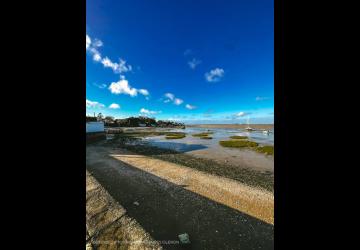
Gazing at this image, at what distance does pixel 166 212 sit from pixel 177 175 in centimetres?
403

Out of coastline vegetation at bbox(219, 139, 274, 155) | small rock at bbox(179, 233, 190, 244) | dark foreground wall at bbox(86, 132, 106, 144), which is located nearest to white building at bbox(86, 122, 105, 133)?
dark foreground wall at bbox(86, 132, 106, 144)

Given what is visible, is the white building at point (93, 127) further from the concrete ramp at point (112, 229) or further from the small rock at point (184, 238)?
the small rock at point (184, 238)

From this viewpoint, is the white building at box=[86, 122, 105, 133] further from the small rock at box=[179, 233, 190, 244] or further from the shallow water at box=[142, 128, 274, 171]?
the small rock at box=[179, 233, 190, 244]

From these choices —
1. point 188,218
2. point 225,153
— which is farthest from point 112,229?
point 225,153

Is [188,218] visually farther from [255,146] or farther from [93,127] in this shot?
[93,127]

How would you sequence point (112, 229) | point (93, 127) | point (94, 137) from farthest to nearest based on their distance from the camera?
point (93, 127) < point (94, 137) < point (112, 229)

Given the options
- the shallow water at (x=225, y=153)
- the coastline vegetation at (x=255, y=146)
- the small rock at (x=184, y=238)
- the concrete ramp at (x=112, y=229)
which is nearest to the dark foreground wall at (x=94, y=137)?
the shallow water at (x=225, y=153)
